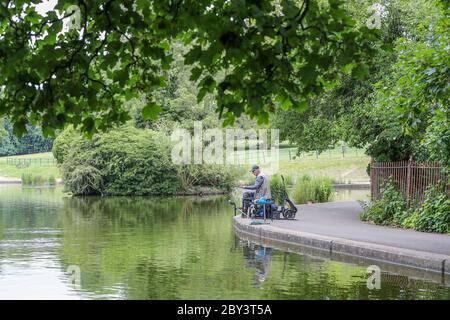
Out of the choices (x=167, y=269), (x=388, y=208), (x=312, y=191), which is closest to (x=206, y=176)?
(x=312, y=191)

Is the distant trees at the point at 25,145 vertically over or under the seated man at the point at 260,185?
over

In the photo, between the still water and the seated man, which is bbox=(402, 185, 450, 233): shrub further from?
the still water

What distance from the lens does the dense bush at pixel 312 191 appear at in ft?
119

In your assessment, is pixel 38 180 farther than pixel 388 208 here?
Yes

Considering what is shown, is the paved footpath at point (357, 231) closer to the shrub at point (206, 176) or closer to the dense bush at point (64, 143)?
the shrub at point (206, 176)

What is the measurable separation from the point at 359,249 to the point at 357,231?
163 inches

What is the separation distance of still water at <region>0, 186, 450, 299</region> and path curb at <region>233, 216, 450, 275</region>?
83 centimetres

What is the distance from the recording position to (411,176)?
2386cm

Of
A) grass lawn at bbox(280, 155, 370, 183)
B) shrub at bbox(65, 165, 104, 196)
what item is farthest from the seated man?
grass lawn at bbox(280, 155, 370, 183)

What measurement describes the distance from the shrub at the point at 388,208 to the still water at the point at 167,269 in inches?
179

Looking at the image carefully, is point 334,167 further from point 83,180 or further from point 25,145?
point 25,145

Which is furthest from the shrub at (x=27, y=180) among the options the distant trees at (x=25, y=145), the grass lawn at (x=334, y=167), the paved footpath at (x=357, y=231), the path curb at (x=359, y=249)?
the path curb at (x=359, y=249)
